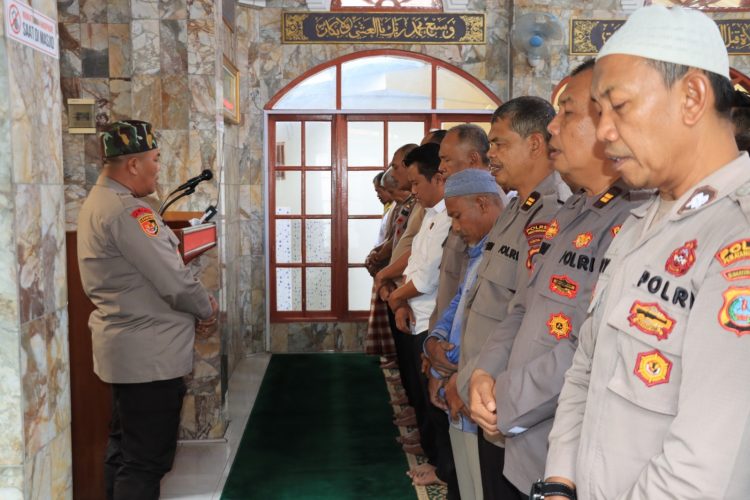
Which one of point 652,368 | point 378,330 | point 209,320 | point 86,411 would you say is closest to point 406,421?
point 378,330

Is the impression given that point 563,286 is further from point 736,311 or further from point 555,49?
point 555,49

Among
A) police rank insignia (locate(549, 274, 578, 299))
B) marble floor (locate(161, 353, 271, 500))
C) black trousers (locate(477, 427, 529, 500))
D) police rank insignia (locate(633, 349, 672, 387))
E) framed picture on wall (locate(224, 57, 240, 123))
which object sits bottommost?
marble floor (locate(161, 353, 271, 500))

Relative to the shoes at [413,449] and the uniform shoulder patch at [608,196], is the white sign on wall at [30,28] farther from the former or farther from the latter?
the shoes at [413,449]

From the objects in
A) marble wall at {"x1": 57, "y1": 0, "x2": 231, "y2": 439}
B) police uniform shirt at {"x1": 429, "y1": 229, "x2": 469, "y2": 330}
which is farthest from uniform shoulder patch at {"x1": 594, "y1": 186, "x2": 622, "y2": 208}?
marble wall at {"x1": 57, "y1": 0, "x2": 231, "y2": 439}

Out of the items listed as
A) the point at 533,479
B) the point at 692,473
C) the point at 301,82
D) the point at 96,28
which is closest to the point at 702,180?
the point at 692,473

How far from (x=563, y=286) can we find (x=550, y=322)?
0.31ft

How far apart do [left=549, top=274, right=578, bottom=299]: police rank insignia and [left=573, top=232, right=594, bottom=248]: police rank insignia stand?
0.25ft

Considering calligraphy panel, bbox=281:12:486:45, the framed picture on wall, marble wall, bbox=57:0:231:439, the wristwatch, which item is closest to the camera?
the wristwatch

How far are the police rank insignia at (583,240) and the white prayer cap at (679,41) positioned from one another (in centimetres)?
54

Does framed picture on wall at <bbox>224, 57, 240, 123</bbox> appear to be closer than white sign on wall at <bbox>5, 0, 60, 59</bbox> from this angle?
No

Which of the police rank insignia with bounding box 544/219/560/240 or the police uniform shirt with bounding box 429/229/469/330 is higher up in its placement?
the police rank insignia with bounding box 544/219/560/240

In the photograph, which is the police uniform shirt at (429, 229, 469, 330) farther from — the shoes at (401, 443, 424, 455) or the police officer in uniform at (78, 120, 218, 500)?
the shoes at (401, 443, 424, 455)

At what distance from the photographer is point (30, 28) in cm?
168

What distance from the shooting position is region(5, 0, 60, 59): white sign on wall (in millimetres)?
1579
